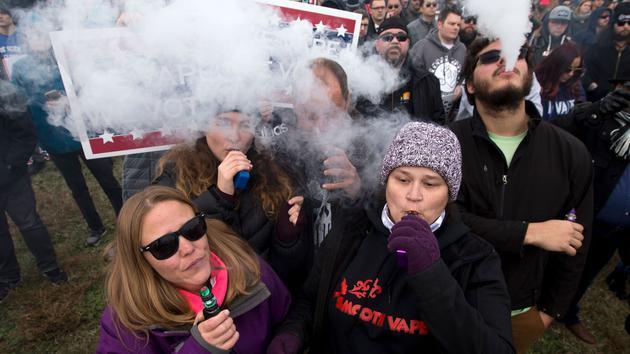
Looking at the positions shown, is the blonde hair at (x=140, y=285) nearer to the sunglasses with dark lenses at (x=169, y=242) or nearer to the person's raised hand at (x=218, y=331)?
the sunglasses with dark lenses at (x=169, y=242)

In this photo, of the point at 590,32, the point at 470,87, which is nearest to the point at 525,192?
the point at 470,87

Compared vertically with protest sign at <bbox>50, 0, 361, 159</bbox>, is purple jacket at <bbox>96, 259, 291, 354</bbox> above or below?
below

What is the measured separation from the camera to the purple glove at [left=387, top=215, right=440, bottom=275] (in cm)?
142

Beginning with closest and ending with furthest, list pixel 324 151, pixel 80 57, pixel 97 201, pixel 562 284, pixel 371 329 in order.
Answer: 1. pixel 371 329
2. pixel 80 57
3. pixel 562 284
4. pixel 324 151
5. pixel 97 201

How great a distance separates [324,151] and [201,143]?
800 mm

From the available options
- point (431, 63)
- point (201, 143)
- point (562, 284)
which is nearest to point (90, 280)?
point (201, 143)

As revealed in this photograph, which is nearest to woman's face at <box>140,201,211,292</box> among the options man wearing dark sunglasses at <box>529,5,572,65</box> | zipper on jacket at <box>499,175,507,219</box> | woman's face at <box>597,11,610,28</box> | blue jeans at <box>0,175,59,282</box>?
zipper on jacket at <box>499,175,507,219</box>

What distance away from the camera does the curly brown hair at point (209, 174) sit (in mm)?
2307

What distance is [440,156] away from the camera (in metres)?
1.72

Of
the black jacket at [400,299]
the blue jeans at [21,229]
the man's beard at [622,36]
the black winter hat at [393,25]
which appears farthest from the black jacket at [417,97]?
the blue jeans at [21,229]

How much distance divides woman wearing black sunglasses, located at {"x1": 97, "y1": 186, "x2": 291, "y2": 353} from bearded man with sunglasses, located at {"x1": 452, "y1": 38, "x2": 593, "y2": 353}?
Answer: 52.3 inches

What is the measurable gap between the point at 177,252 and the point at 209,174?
31.3 inches

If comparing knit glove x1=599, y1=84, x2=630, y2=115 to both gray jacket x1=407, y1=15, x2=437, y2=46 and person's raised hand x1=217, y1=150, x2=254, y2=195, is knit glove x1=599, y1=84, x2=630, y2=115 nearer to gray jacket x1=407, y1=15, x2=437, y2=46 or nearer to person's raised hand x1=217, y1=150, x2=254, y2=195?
person's raised hand x1=217, y1=150, x2=254, y2=195

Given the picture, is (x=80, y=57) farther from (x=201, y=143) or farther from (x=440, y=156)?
(x=440, y=156)
